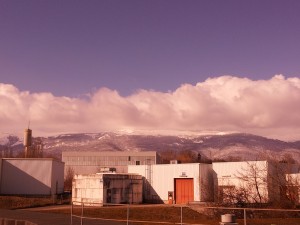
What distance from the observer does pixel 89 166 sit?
114 metres

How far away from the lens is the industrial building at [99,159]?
110 metres

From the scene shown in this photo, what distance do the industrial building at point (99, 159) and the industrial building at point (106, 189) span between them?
2392 inches

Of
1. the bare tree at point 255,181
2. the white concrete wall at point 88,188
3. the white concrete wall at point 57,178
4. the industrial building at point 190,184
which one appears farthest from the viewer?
the white concrete wall at point 57,178

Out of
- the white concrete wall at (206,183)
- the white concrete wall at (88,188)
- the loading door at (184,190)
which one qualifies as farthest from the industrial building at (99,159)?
the white concrete wall at (88,188)

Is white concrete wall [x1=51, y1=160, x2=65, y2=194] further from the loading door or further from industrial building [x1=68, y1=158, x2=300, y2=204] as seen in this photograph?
the loading door

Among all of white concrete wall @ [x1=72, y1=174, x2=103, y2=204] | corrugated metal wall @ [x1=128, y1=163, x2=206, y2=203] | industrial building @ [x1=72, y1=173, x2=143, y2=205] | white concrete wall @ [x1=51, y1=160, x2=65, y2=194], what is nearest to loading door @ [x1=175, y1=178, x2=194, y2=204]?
corrugated metal wall @ [x1=128, y1=163, x2=206, y2=203]

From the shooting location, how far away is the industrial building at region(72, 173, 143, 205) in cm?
4416

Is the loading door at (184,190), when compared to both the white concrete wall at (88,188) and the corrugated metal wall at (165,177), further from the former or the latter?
the white concrete wall at (88,188)

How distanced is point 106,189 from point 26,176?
1045 cm

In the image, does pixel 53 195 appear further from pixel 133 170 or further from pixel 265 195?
pixel 265 195

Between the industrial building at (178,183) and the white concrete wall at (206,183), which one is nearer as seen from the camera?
the white concrete wall at (206,183)

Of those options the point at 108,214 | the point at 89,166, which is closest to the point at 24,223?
the point at 108,214

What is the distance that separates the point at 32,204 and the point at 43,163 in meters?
7.75

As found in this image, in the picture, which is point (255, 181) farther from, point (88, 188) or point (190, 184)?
point (88, 188)
